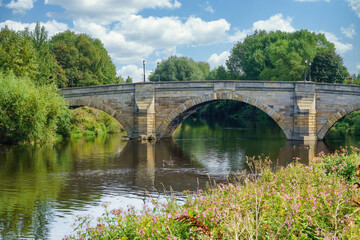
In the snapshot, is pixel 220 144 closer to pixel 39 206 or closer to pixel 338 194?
pixel 39 206

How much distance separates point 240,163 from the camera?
2025 centimetres

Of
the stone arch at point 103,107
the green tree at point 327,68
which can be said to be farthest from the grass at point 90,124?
the green tree at point 327,68

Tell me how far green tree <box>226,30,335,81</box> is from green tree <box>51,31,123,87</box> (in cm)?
2215

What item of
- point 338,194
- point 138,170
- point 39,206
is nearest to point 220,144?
point 138,170

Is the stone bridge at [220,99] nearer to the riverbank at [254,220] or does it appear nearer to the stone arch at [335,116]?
the stone arch at [335,116]

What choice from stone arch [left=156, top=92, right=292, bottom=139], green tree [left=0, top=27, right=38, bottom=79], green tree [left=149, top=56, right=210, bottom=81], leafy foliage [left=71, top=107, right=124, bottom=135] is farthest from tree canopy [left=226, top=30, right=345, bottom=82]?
green tree [left=0, top=27, right=38, bottom=79]

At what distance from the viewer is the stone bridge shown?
1168 inches

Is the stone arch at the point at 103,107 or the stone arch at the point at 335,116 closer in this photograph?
the stone arch at the point at 335,116

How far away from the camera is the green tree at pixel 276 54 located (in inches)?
1871

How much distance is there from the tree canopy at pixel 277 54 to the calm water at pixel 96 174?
64.7ft

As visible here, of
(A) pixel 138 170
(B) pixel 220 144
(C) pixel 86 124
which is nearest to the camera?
(A) pixel 138 170

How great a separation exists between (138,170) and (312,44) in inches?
1590

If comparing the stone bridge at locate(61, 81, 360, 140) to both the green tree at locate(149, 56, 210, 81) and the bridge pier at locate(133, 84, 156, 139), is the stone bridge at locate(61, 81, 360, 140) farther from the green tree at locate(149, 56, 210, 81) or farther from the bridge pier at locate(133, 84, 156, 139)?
the green tree at locate(149, 56, 210, 81)

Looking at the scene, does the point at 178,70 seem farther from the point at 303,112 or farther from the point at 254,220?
the point at 254,220
